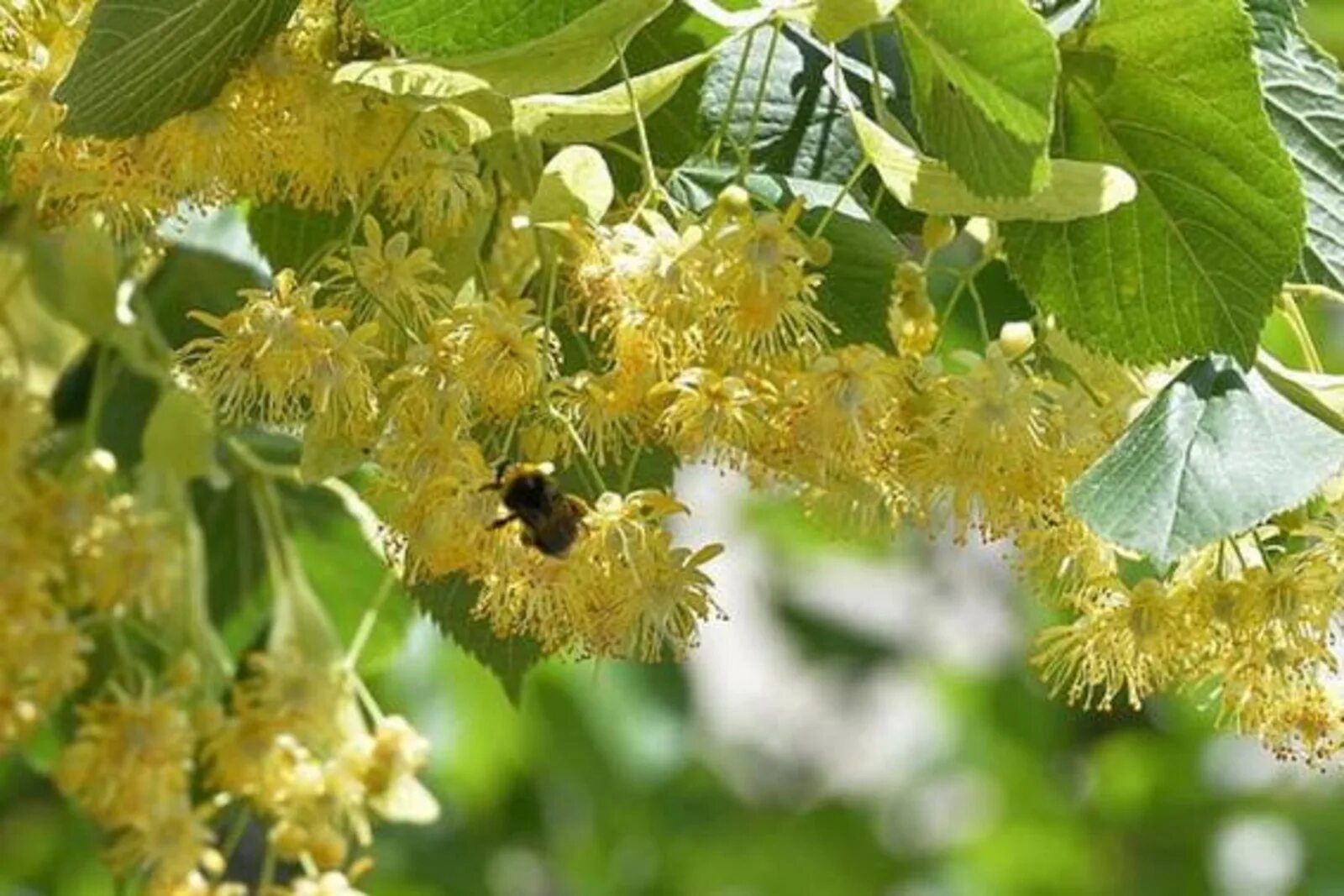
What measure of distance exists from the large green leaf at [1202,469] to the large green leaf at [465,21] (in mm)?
304

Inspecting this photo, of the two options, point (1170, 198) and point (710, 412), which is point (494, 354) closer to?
point (710, 412)

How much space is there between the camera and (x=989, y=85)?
43.4 inches

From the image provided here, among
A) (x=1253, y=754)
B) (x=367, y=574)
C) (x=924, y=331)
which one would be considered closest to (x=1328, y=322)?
(x=1253, y=754)

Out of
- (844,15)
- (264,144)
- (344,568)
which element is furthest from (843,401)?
(344,568)

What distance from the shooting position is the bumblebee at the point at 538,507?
3.85 ft

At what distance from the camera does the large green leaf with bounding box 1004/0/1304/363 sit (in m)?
1.22

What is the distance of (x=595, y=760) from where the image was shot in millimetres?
3570

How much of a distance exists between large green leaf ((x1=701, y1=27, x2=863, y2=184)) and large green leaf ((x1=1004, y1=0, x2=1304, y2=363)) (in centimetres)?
9

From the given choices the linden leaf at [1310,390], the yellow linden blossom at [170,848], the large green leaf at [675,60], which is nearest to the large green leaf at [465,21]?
the large green leaf at [675,60]

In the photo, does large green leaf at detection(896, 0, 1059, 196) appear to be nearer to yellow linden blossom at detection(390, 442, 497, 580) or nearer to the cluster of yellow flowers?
the cluster of yellow flowers

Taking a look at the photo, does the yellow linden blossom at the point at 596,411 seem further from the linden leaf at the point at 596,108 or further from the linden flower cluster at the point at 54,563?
the linden flower cluster at the point at 54,563

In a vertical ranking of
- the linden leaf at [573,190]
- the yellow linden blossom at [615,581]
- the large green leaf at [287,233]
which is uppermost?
the linden leaf at [573,190]

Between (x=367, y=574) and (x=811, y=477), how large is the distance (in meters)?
0.85

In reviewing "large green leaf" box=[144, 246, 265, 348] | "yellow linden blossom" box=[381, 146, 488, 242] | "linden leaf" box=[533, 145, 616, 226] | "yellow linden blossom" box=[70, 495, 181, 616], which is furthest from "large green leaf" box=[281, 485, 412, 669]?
"linden leaf" box=[533, 145, 616, 226]
